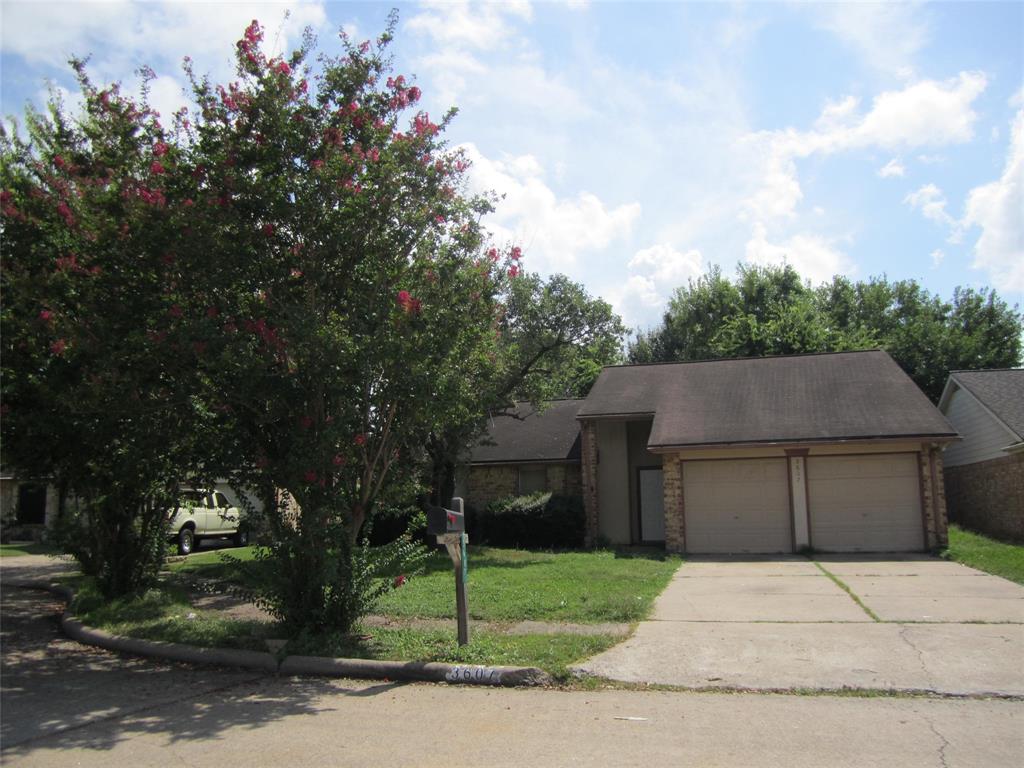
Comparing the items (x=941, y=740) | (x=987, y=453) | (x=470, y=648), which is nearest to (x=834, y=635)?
(x=941, y=740)

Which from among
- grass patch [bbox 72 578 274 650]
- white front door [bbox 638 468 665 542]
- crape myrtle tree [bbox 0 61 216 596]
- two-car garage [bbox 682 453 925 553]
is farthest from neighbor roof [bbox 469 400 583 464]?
crape myrtle tree [bbox 0 61 216 596]

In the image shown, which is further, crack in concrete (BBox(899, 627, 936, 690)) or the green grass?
the green grass

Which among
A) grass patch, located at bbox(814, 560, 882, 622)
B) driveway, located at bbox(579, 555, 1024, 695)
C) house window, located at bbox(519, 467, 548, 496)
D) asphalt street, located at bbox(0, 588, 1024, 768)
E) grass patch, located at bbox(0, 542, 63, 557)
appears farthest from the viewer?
grass patch, located at bbox(0, 542, 63, 557)

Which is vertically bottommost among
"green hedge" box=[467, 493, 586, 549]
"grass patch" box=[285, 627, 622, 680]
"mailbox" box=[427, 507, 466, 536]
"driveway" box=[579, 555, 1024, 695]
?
"driveway" box=[579, 555, 1024, 695]

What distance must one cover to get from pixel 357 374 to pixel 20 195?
5.74 meters

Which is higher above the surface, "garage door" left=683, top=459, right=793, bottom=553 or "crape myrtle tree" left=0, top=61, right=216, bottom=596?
"crape myrtle tree" left=0, top=61, right=216, bottom=596

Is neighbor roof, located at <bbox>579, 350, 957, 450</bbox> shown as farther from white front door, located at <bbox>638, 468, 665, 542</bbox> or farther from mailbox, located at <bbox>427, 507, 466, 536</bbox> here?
mailbox, located at <bbox>427, 507, 466, 536</bbox>

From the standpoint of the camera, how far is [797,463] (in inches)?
709

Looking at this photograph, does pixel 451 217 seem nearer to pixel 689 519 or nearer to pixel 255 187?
pixel 255 187

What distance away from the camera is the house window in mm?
23141

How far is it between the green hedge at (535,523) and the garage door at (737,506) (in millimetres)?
3269

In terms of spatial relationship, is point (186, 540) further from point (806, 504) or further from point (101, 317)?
point (806, 504)

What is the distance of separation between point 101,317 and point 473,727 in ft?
19.8

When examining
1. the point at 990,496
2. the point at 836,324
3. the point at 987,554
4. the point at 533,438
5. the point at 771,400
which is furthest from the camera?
the point at 836,324
